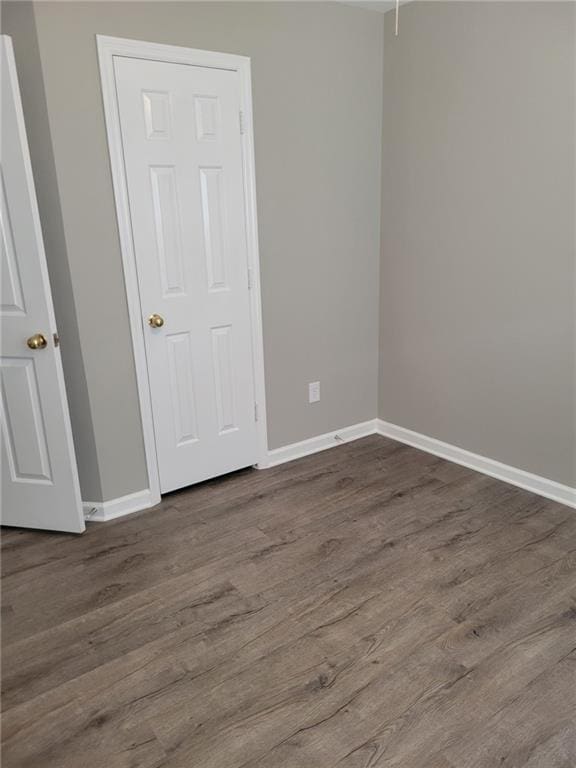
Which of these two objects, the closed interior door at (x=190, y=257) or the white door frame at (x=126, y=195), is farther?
the closed interior door at (x=190, y=257)

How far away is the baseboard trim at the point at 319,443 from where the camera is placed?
10.9ft

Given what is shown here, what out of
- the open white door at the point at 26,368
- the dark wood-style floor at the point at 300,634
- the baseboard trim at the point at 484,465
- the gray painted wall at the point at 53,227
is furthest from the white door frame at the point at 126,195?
the baseboard trim at the point at 484,465

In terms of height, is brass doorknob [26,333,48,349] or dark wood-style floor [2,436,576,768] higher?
brass doorknob [26,333,48,349]

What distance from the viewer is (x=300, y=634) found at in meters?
1.97

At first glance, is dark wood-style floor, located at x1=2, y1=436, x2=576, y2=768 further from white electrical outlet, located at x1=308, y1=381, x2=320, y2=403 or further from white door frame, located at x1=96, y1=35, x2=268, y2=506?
white electrical outlet, located at x1=308, y1=381, x2=320, y2=403

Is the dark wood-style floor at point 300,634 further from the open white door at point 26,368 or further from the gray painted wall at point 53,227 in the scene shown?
the gray painted wall at point 53,227

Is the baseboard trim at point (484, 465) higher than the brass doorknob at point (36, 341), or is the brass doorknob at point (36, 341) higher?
the brass doorknob at point (36, 341)

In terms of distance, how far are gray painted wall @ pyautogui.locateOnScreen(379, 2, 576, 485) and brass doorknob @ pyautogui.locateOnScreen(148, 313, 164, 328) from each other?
1.53 metres

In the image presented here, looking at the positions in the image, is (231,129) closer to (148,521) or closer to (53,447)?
(53,447)

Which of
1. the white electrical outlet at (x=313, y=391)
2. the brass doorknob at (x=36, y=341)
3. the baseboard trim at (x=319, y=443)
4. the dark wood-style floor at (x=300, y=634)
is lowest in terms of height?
the dark wood-style floor at (x=300, y=634)

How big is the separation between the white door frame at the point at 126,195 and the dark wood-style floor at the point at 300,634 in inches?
20.5

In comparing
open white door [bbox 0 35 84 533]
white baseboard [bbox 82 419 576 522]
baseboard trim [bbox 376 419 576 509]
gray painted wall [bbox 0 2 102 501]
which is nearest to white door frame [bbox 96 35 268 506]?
white baseboard [bbox 82 419 576 522]

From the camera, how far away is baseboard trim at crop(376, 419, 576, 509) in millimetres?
2791

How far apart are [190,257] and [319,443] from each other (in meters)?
1.44
